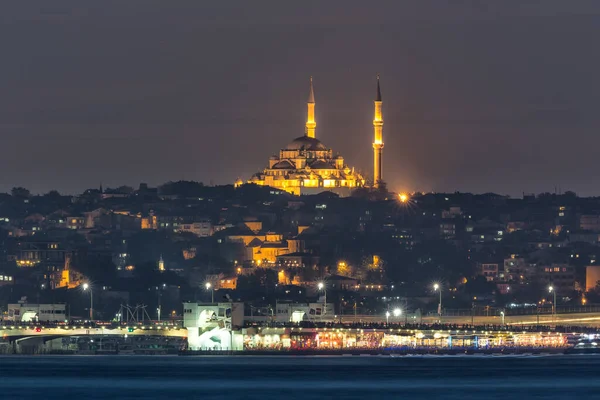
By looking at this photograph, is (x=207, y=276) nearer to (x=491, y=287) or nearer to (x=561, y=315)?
(x=491, y=287)

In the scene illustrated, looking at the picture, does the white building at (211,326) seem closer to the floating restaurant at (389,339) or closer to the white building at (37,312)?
the floating restaurant at (389,339)

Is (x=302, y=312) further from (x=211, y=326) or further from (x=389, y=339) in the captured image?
(x=211, y=326)
